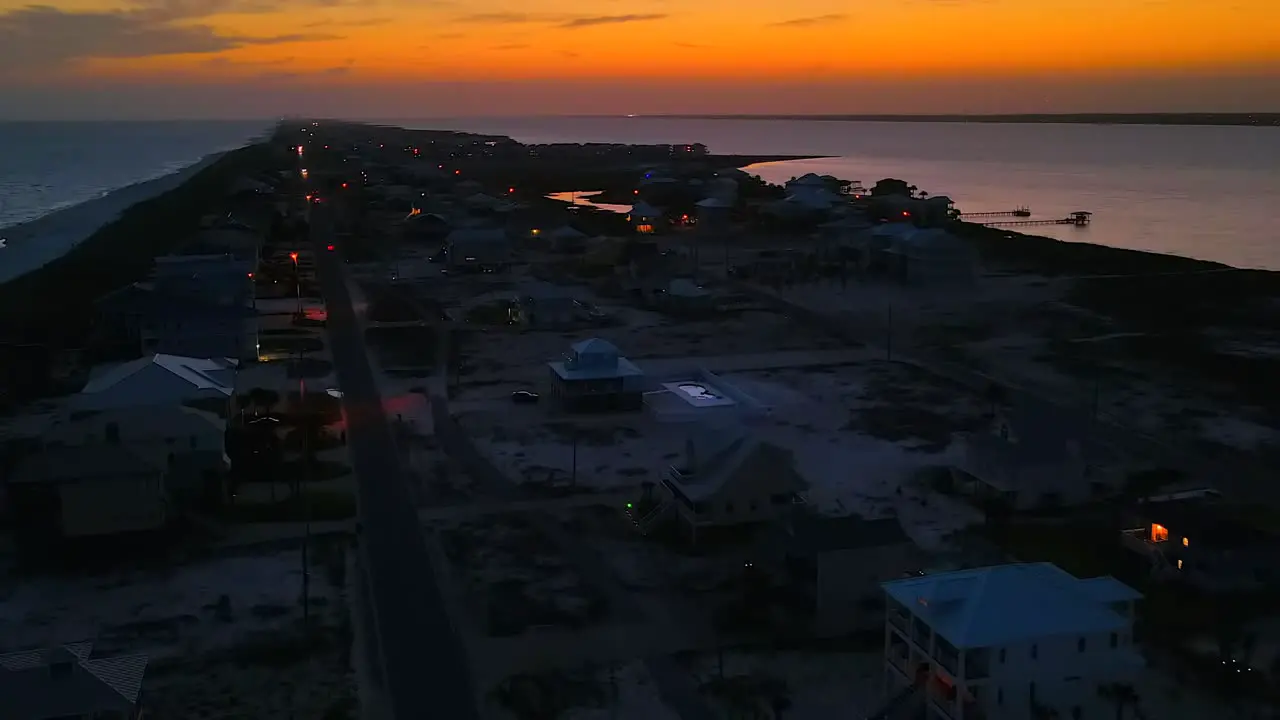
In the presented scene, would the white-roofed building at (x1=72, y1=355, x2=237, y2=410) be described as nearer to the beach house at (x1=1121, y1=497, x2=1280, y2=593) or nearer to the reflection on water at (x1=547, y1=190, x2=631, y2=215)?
the beach house at (x1=1121, y1=497, x2=1280, y2=593)

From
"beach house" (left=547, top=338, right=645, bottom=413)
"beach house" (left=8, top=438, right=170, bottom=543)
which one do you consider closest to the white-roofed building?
"beach house" (left=8, top=438, right=170, bottom=543)

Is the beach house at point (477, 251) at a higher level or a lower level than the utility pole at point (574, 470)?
higher

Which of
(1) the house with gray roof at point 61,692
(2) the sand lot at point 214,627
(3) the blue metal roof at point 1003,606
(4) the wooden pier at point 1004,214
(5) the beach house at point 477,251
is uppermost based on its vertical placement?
(4) the wooden pier at point 1004,214

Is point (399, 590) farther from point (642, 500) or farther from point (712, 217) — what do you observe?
point (712, 217)

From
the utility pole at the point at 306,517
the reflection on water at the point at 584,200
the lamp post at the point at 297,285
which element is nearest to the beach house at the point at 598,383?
the utility pole at the point at 306,517

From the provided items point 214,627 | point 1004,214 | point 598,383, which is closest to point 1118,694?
point 214,627

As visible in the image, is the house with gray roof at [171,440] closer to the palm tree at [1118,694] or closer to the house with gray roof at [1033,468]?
the house with gray roof at [1033,468]
